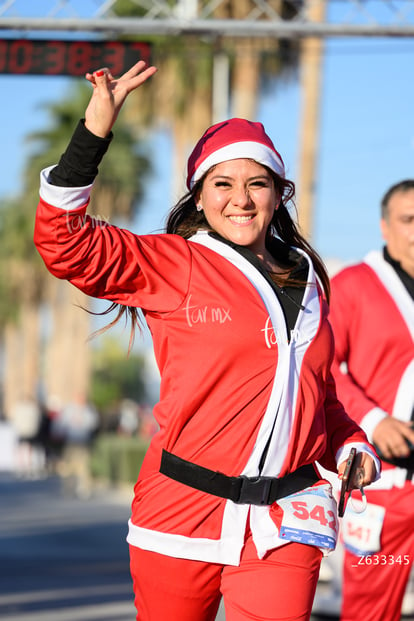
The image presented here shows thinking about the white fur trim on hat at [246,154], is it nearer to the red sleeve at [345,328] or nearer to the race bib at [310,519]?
the race bib at [310,519]

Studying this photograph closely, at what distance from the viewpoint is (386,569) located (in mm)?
4754

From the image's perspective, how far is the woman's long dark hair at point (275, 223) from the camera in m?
3.68

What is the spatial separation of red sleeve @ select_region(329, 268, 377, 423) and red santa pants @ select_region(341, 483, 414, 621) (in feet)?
1.30

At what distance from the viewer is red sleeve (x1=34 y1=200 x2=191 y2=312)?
3178 millimetres

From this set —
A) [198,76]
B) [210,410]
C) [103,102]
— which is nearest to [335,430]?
[210,410]

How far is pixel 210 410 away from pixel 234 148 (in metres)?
0.78

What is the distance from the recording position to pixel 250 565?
3.32 metres

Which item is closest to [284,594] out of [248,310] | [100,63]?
[248,310]

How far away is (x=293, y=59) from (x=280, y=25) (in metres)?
16.0

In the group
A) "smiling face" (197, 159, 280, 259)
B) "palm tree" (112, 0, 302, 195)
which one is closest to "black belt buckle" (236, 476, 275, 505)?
"smiling face" (197, 159, 280, 259)

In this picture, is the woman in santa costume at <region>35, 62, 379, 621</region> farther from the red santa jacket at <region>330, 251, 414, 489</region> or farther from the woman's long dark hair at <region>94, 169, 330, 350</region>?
the red santa jacket at <region>330, 251, 414, 489</region>

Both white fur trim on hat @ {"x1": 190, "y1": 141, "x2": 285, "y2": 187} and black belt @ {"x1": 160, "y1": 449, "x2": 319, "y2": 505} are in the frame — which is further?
white fur trim on hat @ {"x1": 190, "y1": 141, "x2": 285, "y2": 187}

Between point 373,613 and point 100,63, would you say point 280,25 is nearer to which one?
point 100,63

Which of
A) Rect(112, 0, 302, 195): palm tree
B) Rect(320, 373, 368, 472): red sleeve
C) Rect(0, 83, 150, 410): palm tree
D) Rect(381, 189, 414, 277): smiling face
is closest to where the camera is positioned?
Rect(320, 373, 368, 472): red sleeve
